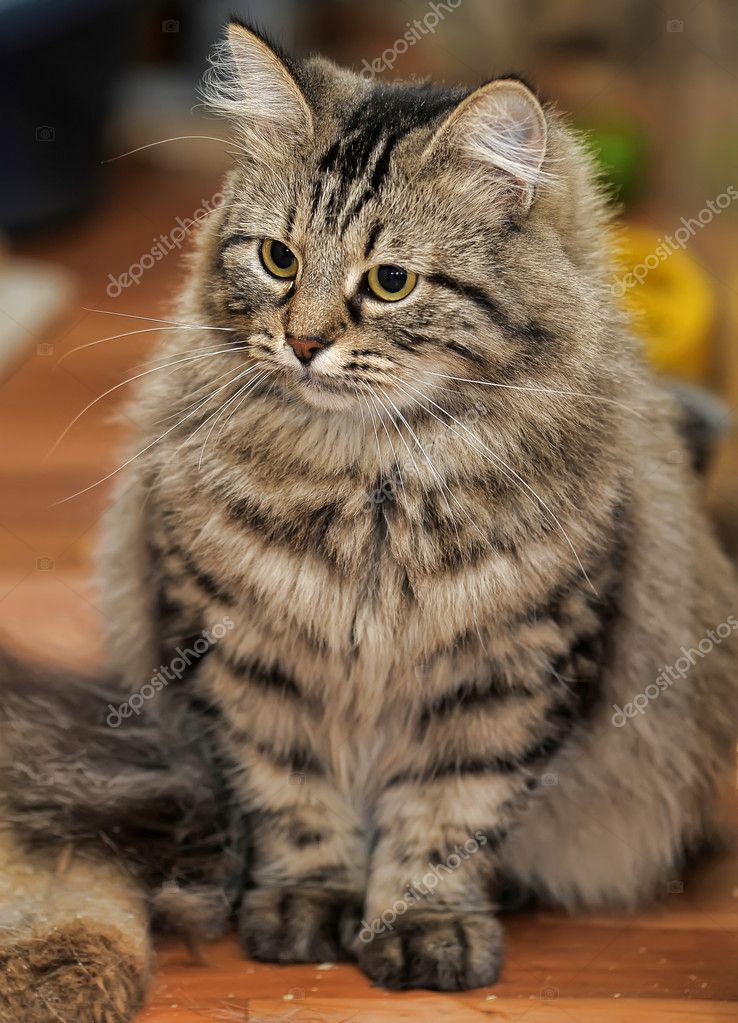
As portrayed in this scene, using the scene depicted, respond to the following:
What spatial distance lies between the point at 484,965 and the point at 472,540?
496 mm

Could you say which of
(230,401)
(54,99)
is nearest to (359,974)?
(230,401)

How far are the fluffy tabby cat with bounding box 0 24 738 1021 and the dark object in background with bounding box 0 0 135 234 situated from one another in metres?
1.80

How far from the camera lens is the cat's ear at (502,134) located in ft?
3.85

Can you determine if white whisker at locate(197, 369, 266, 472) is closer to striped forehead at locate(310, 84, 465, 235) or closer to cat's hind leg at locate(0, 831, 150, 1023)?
striped forehead at locate(310, 84, 465, 235)

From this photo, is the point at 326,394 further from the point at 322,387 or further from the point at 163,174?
the point at 163,174

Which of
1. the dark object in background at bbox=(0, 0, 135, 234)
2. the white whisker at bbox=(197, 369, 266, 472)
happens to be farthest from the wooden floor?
the dark object in background at bbox=(0, 0, 135, 234)

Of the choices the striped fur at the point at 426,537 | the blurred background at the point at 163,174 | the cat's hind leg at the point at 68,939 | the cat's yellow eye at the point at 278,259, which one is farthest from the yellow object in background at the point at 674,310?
the cat's hind leg at the point at 68,939

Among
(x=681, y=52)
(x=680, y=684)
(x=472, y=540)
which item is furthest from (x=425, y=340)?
(x=681, y=52)

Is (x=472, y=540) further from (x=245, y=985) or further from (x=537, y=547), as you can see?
(x=245, y=985)

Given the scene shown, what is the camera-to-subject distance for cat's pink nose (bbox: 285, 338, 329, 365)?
1202 millimetres

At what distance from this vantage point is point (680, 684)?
1569 mm

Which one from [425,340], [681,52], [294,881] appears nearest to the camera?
[425,340]

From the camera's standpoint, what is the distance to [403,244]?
1.22 meters

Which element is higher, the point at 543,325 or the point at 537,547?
the point at 543,325
